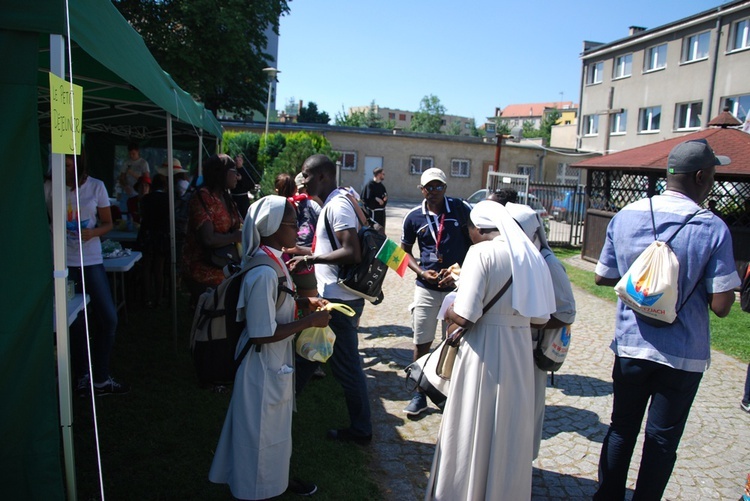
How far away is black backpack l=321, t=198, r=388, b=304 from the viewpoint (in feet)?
12.2

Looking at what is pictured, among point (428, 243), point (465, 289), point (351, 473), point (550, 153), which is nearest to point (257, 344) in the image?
point (465, 289)

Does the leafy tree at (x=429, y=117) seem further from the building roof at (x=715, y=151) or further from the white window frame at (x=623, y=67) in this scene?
the building roof at (x=715, y=151)

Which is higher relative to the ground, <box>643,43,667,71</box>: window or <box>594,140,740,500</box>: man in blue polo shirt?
<box>643,43,667,71</box>: window

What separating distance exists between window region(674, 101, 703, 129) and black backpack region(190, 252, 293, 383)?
2898 cm

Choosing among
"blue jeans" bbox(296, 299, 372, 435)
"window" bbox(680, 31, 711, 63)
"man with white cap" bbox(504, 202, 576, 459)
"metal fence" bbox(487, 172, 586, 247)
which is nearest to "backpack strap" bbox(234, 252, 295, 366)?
"blue jeans" bbox(296, 299, 372, 435)

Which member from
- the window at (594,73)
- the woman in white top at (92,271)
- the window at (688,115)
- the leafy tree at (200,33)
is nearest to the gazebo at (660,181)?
the woman in white top at (92,271)

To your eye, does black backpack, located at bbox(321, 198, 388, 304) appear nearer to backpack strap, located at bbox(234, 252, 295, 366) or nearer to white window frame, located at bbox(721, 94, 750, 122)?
backpack strap, located at bbox(234, 252, 295, 366)

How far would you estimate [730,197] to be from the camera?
1098cm

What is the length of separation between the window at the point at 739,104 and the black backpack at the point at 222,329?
2657cm

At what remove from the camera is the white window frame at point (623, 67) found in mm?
30562

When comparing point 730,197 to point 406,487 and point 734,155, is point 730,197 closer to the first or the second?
point 734,155

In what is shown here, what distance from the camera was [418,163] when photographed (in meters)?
33.2

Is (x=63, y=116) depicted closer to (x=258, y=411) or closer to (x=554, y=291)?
(x=258, y=411)

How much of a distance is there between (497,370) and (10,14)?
2523 millimetres
